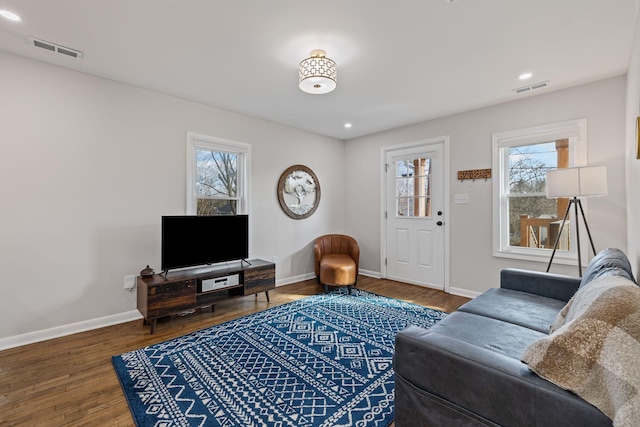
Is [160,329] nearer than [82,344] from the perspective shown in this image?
No

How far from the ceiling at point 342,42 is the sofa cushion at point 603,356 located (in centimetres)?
193

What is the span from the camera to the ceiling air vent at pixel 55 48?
233cm

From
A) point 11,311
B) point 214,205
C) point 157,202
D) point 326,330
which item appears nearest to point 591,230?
point 326,330

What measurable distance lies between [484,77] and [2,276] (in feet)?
15.7

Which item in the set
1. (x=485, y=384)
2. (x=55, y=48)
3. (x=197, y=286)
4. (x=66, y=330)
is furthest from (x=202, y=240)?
(x=485, y=384)

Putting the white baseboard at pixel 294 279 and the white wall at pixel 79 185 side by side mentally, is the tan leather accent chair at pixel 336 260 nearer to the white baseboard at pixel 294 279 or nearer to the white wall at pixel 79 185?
the white baseboard at pixel 294 279

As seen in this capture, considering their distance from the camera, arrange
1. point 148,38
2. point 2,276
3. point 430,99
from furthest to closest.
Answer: point 430,99
point 2,276
point 148,38

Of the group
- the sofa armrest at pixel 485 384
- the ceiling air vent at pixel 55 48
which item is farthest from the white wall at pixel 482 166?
the ceiling air vent at pixel 55 48

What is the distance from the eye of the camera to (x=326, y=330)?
2.83m

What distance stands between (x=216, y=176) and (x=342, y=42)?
2362 mm

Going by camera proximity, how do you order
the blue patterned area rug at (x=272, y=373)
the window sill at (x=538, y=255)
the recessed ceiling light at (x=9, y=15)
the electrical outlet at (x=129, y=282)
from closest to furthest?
the blue patterned area rug at (x=272, y=373)
the recessed ceiling light at (x=9, y=15)
the electrical outlet at (x=129, y=282)
the window sill at (x=538, y=255)

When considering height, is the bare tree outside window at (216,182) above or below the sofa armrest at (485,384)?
above

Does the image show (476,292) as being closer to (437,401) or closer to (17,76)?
(437,401)

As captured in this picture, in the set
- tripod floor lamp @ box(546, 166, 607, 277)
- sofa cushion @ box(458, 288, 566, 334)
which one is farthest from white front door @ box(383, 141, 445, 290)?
sofa cushion @ box(458, 288, 566, 334)
